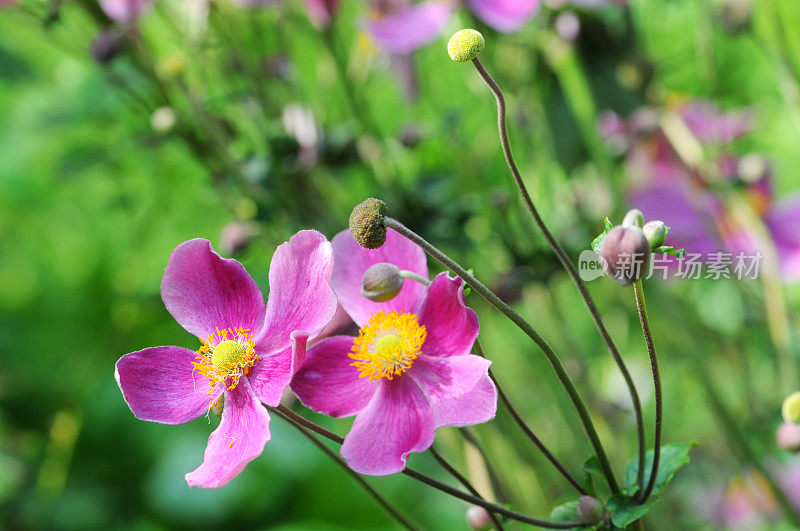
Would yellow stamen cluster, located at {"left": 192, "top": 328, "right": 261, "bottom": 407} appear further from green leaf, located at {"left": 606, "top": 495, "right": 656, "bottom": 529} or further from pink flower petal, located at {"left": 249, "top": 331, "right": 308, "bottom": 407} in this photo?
green leaf, located at {"left": 606, "top": 495, "right": 656, "bottom": 529}

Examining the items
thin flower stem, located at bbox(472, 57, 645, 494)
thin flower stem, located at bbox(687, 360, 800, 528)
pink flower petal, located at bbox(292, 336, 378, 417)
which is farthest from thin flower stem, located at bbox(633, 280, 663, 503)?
thin flower stem, located at bbox(687, 360, 800, 528)

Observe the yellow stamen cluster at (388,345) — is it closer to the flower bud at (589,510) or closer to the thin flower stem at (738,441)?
the flower bud at (589,510)

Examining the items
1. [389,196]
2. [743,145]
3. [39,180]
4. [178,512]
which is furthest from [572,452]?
[39,180]

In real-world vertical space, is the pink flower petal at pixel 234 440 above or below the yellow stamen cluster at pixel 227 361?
below

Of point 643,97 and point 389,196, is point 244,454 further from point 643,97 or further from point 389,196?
point 643,97

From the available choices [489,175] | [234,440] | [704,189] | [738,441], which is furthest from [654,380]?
[489,175]

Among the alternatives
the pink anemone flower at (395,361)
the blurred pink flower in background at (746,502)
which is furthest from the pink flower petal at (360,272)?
the blurred pink flower in background at (746,502)
